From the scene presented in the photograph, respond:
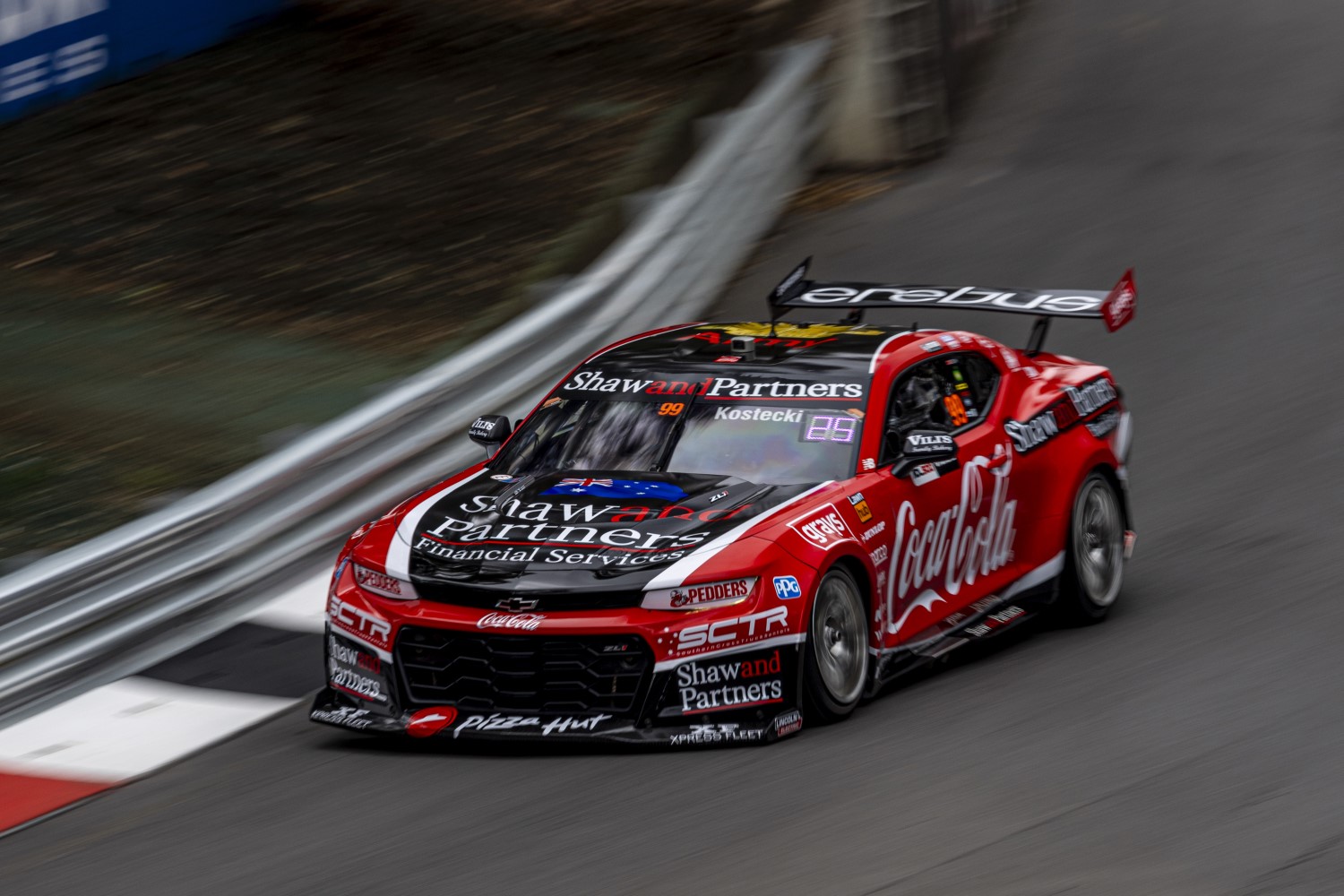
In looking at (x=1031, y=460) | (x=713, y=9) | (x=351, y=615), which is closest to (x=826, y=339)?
(x=1031, y=460)

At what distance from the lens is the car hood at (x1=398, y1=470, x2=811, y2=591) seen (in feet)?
22.9

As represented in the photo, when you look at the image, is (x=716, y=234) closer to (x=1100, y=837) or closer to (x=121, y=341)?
(x=121, y=341)

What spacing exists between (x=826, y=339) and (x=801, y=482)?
1.18 meters

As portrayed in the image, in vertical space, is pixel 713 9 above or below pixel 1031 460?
above

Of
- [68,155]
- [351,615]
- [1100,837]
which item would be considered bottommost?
[1100,837]

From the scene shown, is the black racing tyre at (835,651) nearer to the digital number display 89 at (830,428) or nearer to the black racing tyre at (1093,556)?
the digital number display 89 at (830,428)

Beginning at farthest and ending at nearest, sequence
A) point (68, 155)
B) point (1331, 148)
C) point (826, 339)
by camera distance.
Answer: point (1331, 148) < point (68, 155) < point (826, 339)

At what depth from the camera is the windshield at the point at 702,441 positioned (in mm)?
7797

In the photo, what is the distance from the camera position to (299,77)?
1747 centimetres

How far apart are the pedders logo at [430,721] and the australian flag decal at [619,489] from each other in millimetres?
1001

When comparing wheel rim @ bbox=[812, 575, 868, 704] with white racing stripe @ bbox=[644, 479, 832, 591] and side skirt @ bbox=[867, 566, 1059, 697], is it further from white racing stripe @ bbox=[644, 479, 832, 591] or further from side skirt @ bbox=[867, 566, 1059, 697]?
white racing stripe @ bbox=[644, 479, 832, 591]

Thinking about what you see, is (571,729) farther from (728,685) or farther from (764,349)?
(764,349)

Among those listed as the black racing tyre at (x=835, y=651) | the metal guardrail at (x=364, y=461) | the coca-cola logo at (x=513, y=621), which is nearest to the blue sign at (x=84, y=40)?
the metal guardrail at (x=364, y=461)

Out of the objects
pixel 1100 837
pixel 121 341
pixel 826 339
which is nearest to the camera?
pixel 1100 837
